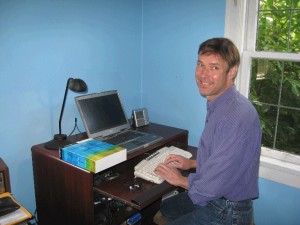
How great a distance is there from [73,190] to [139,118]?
82cm

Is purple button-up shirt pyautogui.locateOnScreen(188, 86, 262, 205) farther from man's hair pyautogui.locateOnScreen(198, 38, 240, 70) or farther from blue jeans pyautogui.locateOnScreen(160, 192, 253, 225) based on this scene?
man's hair pyautogui.locateOnScreen(198, 38, 240, 70)

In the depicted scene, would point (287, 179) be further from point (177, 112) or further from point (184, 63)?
point (184, 63)

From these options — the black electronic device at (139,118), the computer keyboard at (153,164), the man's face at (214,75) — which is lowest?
the computer keyboard at (153,164)

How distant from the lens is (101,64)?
83.5 inches

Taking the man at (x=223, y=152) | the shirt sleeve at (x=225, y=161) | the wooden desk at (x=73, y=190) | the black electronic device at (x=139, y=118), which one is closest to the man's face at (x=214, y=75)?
the man at (x=223, y=152)

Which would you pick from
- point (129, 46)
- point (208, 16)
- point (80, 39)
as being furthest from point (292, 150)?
point (80, 39)

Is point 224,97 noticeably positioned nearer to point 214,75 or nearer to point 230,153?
point 214,75

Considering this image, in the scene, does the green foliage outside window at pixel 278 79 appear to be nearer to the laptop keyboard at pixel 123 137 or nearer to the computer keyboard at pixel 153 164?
the computer keyboard at pixel 153 164

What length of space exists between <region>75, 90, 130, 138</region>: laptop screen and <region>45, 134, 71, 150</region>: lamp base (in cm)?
15

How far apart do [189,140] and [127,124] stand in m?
0.54

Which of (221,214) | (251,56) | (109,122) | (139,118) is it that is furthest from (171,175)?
(251,56)

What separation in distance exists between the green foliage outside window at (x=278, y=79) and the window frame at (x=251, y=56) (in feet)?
0.17

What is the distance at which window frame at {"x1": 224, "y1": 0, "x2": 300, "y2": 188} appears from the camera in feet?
6.09

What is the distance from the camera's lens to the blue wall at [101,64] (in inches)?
65.6
